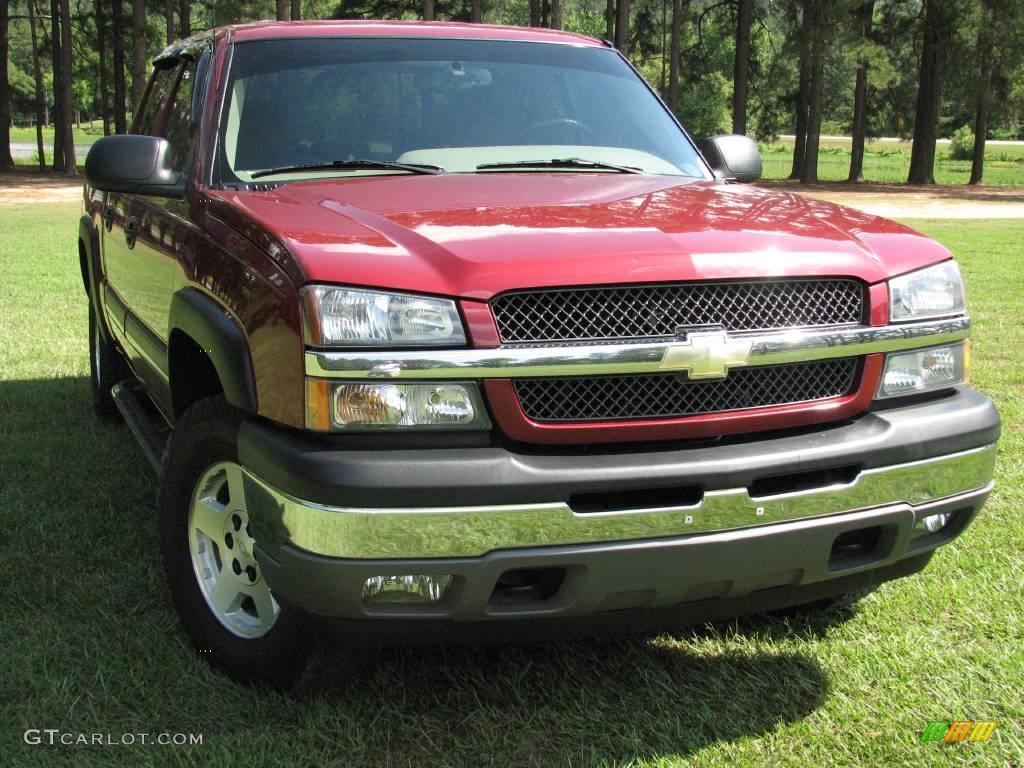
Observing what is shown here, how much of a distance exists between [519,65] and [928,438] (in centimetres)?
219

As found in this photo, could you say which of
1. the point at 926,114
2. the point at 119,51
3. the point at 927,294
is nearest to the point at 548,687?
the point at 927,294

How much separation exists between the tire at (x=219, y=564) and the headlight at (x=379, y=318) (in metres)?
0.48

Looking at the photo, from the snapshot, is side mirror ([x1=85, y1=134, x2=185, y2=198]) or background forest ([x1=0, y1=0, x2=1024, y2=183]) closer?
side mirror ([x1=85, y1=134, x2=185, y2=198])

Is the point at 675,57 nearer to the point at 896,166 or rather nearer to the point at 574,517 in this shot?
the point at 896,166

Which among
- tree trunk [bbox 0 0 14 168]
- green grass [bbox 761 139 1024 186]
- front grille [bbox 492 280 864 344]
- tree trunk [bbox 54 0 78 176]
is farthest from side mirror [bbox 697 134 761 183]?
tree trunk [bbox 0 0 14 168]

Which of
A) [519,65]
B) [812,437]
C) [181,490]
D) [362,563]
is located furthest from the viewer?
[519,65]

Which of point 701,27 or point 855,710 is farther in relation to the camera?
point 701,27

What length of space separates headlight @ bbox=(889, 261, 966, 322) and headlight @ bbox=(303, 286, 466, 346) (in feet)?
3.87

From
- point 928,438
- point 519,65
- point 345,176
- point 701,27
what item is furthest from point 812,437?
point 701,27

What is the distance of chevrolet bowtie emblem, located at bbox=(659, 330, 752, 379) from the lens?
2.53 metres

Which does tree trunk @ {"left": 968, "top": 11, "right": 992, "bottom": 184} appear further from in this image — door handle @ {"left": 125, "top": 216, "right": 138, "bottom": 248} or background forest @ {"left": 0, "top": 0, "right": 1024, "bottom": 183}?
door handle @ {"left": 125, "top": 216, "right": 138, "bottom": 248}

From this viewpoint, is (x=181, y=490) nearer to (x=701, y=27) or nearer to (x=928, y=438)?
(x=928, y=438)

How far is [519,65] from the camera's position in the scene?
4.16 metres

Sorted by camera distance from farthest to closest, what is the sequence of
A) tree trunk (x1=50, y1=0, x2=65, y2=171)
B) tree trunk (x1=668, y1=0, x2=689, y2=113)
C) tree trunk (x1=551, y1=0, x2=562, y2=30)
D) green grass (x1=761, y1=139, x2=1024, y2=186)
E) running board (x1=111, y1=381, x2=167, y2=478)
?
green grass (x1=761, y1=139, x2=1024, y2=186)
tree trunk (x1=50, y1=0, x2=65, y2=171)
tree trunk (x1=668, y1=0, x2=689, y2=113)
tree trunk (x1=551, y1=0, x2=562, y2=30)
running board (x1=111, y1=381, x2=167, y2=478)
